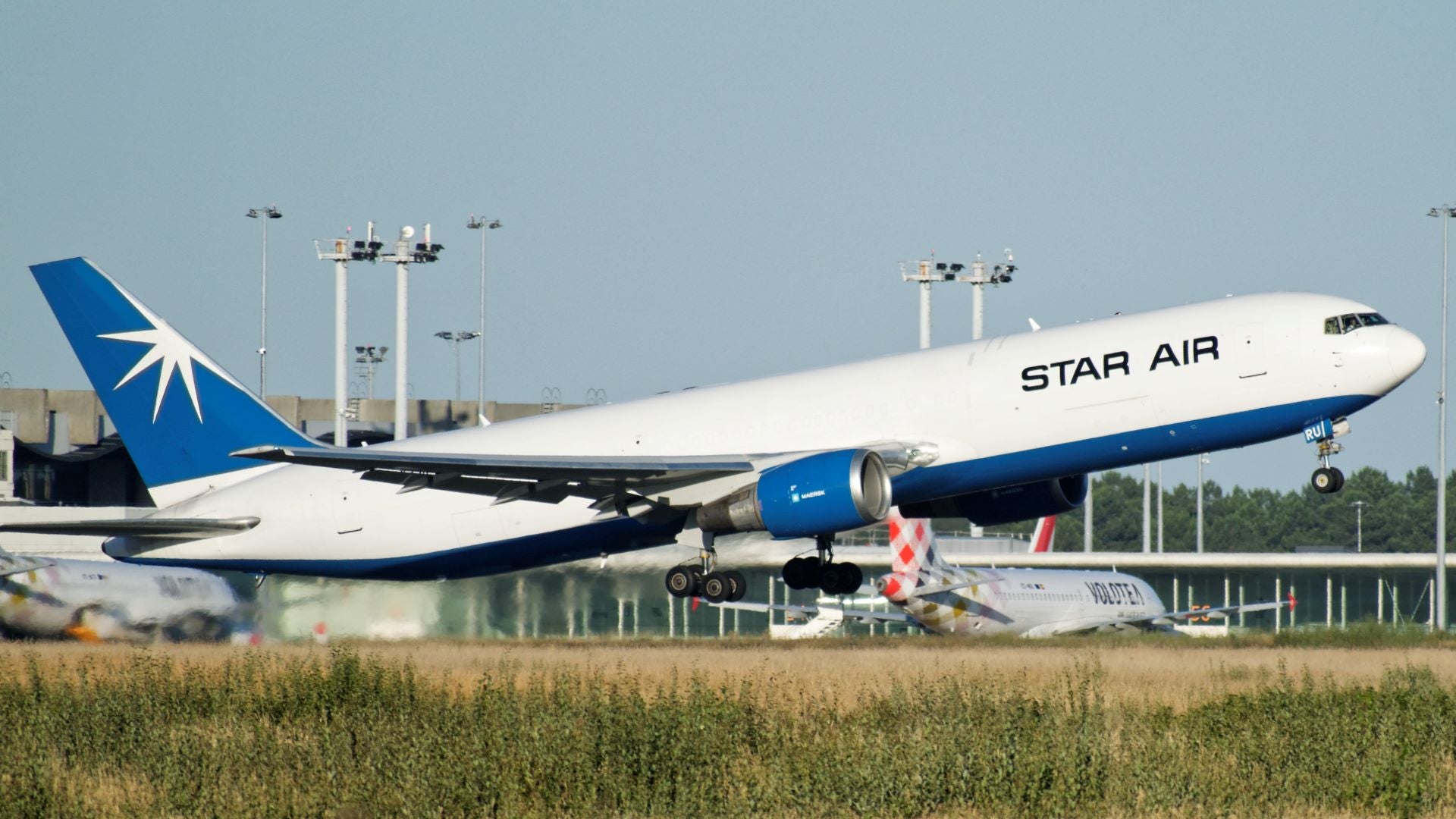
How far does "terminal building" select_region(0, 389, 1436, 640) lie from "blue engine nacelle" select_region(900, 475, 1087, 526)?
11944mm

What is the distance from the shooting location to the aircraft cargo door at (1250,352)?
91.8 ft

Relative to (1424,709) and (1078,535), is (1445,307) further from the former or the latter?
(1078,535)

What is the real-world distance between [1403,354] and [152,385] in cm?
2452

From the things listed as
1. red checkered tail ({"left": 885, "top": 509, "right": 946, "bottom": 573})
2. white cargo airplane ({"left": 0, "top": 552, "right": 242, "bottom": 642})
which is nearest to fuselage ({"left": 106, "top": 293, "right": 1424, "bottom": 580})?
white cargo airplane ({"left": 0, "top": 552, "right": 242, "bottom": 642})

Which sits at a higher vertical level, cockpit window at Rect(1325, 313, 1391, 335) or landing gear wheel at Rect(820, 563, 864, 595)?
cockpit window at Rect(1325, 313, 1391, 335)

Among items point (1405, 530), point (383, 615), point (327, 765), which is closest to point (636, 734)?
point (327, 765)

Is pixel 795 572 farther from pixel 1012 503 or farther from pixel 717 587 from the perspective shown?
pixel 1012 503

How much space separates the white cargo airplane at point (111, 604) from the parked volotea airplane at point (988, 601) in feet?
51.2

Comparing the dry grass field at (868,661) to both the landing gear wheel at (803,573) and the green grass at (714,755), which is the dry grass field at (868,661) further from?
the green grass at (714,755)

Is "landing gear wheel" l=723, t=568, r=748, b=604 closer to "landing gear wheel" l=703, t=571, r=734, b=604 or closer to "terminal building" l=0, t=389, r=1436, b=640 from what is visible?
"landing gear wheel" l=703, t=571, r=734, b=604

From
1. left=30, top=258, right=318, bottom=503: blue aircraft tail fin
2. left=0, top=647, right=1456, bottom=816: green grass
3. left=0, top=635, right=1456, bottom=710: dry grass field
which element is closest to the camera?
left=0, top=647, right=1456, bottom=816: green grass

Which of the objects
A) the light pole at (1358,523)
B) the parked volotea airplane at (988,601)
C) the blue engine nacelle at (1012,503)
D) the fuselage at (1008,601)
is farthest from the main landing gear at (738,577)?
the light pole at (1358,523)

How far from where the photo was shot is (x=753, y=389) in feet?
105

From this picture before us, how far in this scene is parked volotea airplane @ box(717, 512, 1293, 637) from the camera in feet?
170
